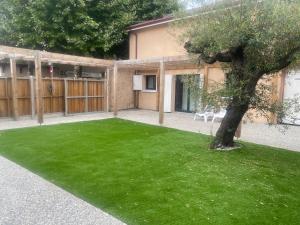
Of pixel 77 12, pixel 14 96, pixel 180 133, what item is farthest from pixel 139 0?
pixel 180 133

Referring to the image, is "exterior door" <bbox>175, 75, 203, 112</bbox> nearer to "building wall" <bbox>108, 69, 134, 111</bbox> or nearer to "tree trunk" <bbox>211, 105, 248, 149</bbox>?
"building wall" <bbox>108, 69, 134, 111</bbox>

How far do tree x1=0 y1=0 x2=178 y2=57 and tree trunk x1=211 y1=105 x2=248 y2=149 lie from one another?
9.21 meters

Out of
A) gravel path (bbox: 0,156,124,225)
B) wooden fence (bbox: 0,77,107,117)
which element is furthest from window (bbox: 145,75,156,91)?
gravel path (bbox: 0,156,124,225)

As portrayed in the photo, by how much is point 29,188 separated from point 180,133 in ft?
18.5

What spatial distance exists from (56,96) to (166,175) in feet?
31.2

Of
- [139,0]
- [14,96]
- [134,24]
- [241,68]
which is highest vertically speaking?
[139,0]

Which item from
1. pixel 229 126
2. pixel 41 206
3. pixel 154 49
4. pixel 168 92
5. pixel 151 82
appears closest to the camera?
pixel 41 206

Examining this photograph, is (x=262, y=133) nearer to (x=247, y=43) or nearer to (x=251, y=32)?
(x=247, y=43)

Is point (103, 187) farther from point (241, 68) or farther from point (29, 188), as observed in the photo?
point (241, 68)

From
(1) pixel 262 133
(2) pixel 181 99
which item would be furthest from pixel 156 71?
(1) pixel 262 133

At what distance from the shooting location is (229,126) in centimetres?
680

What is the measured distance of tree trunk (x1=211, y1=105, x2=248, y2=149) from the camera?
6.61 m

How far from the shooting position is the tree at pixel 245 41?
5176 mm

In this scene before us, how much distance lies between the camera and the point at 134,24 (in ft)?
54.5
